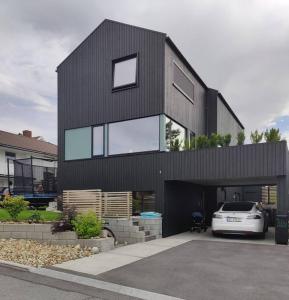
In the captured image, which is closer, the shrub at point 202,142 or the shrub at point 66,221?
the shrub at point 66,221

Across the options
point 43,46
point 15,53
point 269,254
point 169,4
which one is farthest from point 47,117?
point 269,254

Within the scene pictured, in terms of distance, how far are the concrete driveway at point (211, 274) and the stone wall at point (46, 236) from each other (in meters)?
1.52

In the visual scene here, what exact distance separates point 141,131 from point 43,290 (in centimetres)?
944

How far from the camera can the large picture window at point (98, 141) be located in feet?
51.6

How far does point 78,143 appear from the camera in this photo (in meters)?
16.5

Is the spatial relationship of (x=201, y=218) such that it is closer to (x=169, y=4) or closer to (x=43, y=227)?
(x=43, y=227)

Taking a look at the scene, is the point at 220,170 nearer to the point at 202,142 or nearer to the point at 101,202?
the point at 202,142

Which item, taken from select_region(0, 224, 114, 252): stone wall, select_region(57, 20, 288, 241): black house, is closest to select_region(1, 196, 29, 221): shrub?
select_region(0, 224, 114, 252): stone wall

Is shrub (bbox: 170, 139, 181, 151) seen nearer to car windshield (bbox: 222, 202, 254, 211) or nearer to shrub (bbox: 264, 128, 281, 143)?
car windshield (bbox: 222, 202, 254, 211)

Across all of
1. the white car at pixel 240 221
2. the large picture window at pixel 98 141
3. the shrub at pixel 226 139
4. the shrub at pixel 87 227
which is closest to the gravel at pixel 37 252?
the shrub at pixel 87 227

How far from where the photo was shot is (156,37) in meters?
14.4

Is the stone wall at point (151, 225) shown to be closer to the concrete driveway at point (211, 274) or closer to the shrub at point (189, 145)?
the concrete driveway at point (211, 274)

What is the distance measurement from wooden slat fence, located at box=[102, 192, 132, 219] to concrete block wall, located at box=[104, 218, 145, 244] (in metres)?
0.79

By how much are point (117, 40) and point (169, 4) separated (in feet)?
14.6
